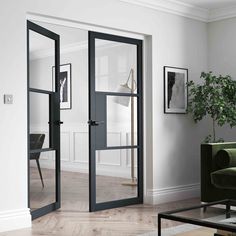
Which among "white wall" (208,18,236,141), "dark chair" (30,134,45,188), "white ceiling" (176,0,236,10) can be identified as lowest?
"dark chair" (30,134,45,188)

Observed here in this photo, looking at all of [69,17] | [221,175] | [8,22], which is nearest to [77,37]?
[69,17]

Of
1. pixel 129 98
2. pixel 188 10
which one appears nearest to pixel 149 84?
pixel 129 98

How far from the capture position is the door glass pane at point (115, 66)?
16.8 ft

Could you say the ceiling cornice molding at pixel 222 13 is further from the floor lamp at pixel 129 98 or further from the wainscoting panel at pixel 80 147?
the wainscoting panel at pixel 80 147

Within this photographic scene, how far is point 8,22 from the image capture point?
422 centimetres

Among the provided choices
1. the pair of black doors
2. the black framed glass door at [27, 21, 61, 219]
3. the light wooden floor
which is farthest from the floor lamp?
the black framed glass door at [27, 21, 61, 219]

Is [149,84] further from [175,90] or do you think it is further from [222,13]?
[222,13]

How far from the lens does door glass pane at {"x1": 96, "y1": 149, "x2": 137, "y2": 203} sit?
5137 millimetres

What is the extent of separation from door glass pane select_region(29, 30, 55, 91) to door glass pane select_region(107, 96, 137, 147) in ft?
2.46

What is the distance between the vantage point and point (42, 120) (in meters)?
4.80

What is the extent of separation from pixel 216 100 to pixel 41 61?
222 cm

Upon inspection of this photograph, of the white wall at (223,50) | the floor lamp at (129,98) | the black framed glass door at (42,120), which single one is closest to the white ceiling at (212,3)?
the white wall at (223,50)

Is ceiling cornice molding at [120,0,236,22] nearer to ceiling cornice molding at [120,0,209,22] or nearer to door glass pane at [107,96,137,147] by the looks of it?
ceiling cornice molding at [120,0,209,22]

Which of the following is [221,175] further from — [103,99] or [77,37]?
[77,37]
